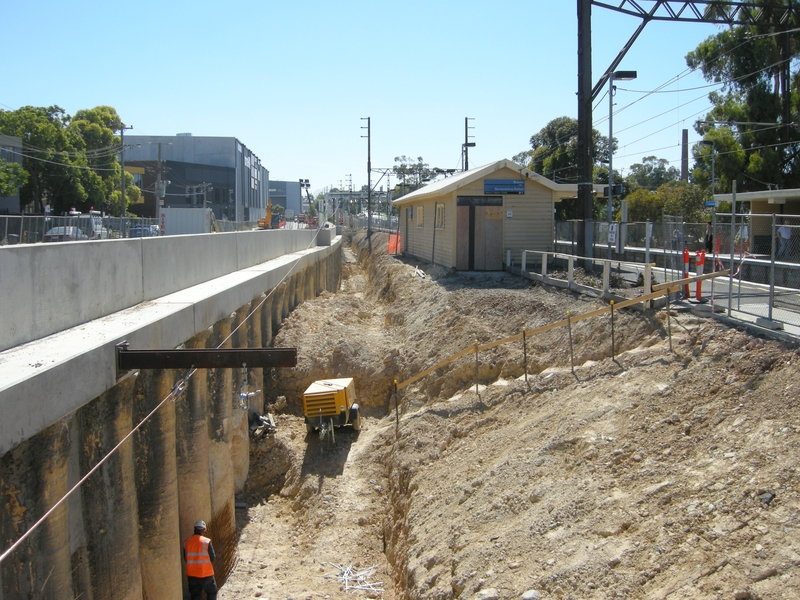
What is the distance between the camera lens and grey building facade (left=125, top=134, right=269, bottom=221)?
3027 inches

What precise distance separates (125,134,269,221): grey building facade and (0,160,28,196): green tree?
32.4 m

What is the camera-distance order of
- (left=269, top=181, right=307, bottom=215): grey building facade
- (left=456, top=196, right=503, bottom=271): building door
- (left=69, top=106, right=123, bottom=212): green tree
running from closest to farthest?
(left=456, top=196, right=503, bottom=271): building door, (left=69, top=106, right=123, bottom=212): green tree, (left=269, top=181, right=307, bottom=215): grey building facade

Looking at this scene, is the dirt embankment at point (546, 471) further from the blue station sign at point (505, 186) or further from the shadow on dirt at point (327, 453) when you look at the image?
the blue station sign at point (505, 186)

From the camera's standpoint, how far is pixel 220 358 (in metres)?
7.71

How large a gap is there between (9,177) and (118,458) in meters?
32.8

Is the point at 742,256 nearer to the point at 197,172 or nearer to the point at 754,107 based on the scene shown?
the point at 754,107

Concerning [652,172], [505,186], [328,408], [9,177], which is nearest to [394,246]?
[505,186]

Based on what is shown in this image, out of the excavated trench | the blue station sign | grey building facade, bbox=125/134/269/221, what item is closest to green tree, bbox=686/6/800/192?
the blue station sign

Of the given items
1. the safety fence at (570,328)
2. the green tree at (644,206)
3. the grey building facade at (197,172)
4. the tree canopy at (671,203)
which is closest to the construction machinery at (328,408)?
the safety fence at (570,328)

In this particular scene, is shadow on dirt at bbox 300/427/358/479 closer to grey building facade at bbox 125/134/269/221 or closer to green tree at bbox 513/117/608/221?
green tree at bbox 513/117/608/221

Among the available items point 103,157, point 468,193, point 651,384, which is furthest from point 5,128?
point 651,384

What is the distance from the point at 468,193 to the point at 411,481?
41.9 feet

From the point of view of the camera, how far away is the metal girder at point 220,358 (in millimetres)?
7516

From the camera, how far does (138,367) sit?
26.3 feet
